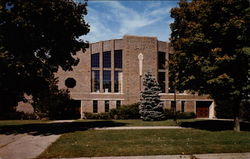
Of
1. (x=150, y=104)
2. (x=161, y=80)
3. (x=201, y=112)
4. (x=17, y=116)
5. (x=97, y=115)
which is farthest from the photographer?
(x=201, y=112)

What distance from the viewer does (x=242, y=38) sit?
13633mm

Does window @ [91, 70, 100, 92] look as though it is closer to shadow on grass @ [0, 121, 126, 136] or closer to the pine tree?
the pine tree

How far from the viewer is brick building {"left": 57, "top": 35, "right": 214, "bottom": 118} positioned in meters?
30.4

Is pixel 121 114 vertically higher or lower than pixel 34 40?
lower

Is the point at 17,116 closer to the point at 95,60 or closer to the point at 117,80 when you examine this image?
the point at 95,60

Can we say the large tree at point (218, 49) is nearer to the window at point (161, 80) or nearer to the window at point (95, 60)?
the window at point (95, 60)

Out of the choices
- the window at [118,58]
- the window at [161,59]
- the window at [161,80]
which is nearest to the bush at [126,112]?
the window at [161,80]

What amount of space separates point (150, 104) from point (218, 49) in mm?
14676

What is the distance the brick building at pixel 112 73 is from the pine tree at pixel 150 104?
11.5ft

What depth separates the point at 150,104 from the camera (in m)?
27.5

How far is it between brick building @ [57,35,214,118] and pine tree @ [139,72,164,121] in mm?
3491

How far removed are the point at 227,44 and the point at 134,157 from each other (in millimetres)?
10922

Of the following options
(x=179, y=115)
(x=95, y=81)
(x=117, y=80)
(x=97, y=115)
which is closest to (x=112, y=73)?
(x=117, y=80)

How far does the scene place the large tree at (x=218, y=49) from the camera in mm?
13859
